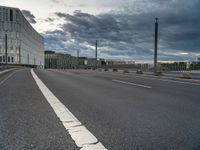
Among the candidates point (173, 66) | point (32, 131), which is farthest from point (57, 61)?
point (32, 131)

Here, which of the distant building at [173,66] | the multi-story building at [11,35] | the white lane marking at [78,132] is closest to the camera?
the white lane marking at [78,132]

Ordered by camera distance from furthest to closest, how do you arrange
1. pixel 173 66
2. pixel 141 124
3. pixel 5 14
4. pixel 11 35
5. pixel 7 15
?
pixel 11 35
pixel 7 15
pixel 5 14
pixel 173 66
pixel 141 124

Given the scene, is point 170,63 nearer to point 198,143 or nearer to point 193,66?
point 193,66

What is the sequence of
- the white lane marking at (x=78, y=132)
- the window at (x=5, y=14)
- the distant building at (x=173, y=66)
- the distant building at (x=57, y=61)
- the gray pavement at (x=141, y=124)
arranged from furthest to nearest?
the distant building at (x=57, y=61)
the window at (x=5, y=14)
the distant building at (x=173, y=66)
the gray pavement at (x=141, y=124)
the white lane marking at (x=78, y=132)

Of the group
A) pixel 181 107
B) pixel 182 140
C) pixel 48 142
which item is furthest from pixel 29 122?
pixel 181 107

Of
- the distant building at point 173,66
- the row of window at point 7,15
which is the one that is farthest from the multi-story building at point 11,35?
the distant building at point 173,66

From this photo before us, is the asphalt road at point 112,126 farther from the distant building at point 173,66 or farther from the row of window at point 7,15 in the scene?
the row of window at point 7,15

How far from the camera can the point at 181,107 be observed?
6.34 meters

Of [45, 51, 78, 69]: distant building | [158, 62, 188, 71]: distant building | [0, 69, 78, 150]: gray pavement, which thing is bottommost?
[0, 69, 78, 150]: gray pavement

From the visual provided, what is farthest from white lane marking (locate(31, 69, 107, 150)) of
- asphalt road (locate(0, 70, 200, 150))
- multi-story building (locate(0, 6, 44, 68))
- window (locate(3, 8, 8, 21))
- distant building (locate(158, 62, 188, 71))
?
window (locate(3, 8, 8, 21))

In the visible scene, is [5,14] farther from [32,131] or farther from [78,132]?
[78,132]

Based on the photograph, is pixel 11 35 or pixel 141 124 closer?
pixel 141 124

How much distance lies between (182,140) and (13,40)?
93207 millimetres

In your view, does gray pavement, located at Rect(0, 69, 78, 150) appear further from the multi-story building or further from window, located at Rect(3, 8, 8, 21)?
window, located at Rect(3, 8, 8, 21)
